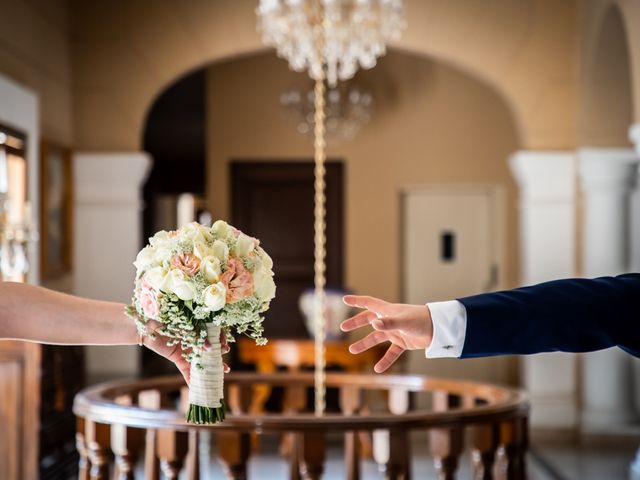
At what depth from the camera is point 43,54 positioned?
23.0 ft

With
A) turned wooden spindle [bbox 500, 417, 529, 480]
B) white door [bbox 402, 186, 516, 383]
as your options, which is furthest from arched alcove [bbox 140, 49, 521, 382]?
turned wooden spindle [bbox 500, 417, 529, 480]

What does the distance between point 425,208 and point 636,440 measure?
3659 mm

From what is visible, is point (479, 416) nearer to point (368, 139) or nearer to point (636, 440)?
point (636, 440)

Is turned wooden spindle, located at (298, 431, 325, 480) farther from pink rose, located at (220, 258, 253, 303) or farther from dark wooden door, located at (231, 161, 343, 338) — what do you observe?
dark wooden door, located at (231, 161, 343, 338)

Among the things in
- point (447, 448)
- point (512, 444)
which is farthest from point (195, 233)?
point (512, 444)

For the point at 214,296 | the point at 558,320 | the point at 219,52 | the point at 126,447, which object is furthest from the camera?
the point at 219,52

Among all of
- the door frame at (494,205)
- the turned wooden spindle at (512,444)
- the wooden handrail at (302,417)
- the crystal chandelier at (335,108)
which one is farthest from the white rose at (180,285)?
the door frame at (494,205)

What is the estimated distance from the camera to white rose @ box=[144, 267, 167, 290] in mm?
2104

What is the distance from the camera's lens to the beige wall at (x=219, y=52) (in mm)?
7777

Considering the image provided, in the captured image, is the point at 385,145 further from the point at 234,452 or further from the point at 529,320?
the point at 529,320

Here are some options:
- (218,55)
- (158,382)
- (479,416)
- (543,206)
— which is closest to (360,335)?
(543,206)

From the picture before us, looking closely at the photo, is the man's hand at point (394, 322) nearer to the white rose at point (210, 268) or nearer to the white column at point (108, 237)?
the white rose at point (210, 268)

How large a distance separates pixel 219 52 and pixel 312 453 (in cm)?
498

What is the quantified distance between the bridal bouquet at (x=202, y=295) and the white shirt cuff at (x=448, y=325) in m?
0.37
